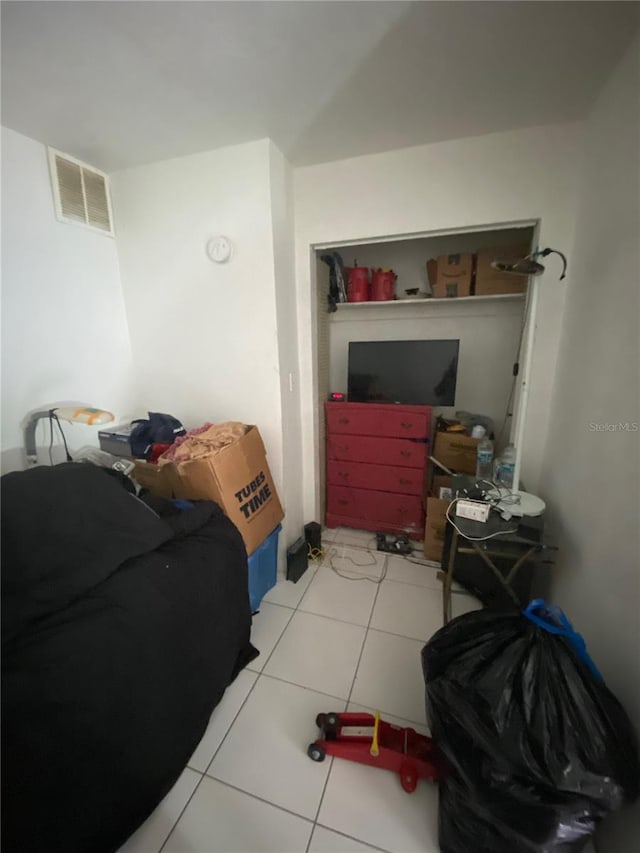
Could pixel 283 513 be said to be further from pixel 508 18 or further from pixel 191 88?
pixel 508 18

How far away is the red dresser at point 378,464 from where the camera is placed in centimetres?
231

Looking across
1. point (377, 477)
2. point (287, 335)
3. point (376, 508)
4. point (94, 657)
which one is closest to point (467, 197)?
point (287, 335)

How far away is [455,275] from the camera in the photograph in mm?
2260

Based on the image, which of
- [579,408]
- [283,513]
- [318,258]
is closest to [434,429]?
[579,408]

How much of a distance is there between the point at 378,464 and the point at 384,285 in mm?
1290

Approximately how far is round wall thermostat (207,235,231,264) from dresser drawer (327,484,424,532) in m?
1.67

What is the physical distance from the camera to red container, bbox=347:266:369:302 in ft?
8.02

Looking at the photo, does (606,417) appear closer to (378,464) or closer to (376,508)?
(378,464)

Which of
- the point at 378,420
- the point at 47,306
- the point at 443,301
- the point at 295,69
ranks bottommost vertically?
the point at 378,420

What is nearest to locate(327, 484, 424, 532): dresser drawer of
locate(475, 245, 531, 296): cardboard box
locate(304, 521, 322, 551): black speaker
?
locate(304, 521, 322, 551): black speaker

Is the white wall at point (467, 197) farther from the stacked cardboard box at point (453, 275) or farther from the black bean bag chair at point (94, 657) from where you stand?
the black bean bag chair at point (94, 657)

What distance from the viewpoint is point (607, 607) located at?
1.08 m

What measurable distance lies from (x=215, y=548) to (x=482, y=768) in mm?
1010

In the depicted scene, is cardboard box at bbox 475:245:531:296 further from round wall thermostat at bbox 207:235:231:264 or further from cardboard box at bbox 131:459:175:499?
cardboard box at bbox 131:459:175:499
